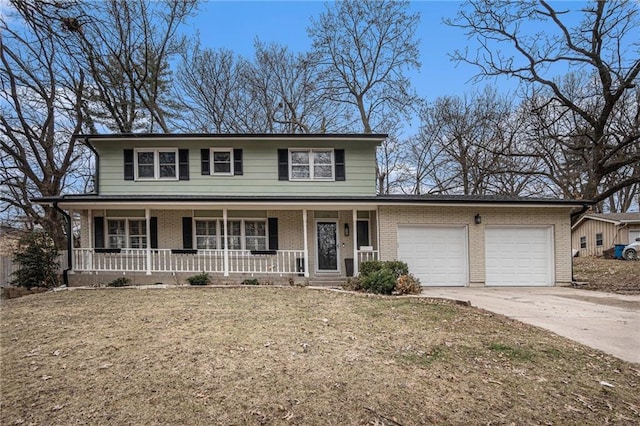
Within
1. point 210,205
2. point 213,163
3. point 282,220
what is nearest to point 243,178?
point 213,163

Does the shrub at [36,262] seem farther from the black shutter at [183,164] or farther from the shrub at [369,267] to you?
the shrub at [369,267]

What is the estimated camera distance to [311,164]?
13688mm

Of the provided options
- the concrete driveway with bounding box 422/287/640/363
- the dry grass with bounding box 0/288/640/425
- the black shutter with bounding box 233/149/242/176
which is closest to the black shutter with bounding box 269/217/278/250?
the black shutter with bounding box 233/149/242/176

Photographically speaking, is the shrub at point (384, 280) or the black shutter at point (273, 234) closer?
the shrub at point (384, 280)

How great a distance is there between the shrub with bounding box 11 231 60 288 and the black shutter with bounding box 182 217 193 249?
3885 millimetres

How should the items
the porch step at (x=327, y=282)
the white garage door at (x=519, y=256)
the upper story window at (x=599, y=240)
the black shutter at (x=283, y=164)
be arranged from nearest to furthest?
the porch step at (x=327, y=282) < the white garage door at (x=519, y=256) < the black shutter at (x=283, y=164) < the upper story window at (x=599, y=240)

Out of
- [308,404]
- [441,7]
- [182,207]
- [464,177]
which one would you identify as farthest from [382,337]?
[464,177]

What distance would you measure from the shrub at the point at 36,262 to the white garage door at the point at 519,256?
14112 mm

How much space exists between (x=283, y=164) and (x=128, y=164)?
19.0 feet

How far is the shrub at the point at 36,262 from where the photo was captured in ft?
35.9

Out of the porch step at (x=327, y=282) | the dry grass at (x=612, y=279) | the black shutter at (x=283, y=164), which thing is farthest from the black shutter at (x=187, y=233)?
the dry grass at (x=612, y=279)

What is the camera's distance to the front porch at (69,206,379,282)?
11984 mm

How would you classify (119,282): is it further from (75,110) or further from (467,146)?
(467,146)

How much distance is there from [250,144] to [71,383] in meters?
10.5
